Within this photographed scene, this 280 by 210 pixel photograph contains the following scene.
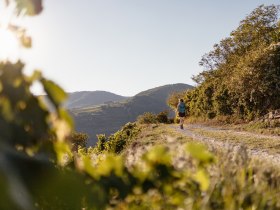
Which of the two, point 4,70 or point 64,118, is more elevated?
point 4,70

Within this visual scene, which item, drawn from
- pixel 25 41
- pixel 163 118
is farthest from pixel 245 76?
pixel 25 41

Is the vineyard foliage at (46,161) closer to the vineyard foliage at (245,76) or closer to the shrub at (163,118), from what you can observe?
the vineyard foliage at (245,76)

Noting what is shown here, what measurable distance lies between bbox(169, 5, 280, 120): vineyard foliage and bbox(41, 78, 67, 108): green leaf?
86.5 ft

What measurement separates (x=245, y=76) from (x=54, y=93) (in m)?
27.4

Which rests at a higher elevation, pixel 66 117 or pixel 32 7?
pixel 32 7

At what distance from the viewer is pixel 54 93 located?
1.86m

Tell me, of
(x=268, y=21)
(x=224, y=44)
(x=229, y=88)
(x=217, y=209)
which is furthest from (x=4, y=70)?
(x=224, y=44)

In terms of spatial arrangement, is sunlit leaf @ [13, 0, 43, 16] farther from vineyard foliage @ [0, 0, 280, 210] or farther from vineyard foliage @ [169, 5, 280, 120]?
vineyard foliage @ [169, 5, 280, 120]

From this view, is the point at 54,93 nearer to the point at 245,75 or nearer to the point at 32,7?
the point at 32,7

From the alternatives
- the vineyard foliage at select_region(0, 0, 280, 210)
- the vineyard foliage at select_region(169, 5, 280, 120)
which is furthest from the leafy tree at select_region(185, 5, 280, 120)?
the vineyard foliage at select_region(0, 0, 280, 210)

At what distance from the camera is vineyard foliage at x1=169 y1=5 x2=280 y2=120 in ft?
90.0

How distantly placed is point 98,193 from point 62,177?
246mm

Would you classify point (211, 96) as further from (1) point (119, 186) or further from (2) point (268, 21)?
(1) point (119, 186)

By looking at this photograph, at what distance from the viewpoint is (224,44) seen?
4269cm
